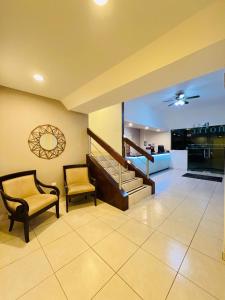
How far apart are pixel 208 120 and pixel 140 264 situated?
7113 millimetres

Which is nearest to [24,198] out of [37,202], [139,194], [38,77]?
[37,202]

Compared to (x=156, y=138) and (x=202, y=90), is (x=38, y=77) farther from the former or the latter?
(x=156, y=138)

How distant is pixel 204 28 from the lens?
124 cm

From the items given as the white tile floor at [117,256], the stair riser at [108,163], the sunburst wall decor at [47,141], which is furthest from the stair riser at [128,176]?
the sunburst wall decor at [47,141]

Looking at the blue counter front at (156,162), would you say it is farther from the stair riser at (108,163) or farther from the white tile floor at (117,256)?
the white tile floor at (117,256)

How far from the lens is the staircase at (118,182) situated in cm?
292

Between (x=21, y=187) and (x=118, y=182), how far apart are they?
2.02 m

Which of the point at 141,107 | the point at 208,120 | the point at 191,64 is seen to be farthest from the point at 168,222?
the point at 208,120

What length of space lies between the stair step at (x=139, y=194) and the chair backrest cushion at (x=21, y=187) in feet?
6.66

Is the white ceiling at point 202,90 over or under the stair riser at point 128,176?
over

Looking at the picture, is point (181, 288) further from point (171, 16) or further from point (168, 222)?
point (171, 16)

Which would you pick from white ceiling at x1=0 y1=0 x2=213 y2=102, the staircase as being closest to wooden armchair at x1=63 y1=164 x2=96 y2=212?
the staircase

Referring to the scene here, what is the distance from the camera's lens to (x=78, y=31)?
4.68ft

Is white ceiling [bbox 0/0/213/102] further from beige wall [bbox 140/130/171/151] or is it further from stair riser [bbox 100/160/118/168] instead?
beige wall [bbox 140/130/171/151]
